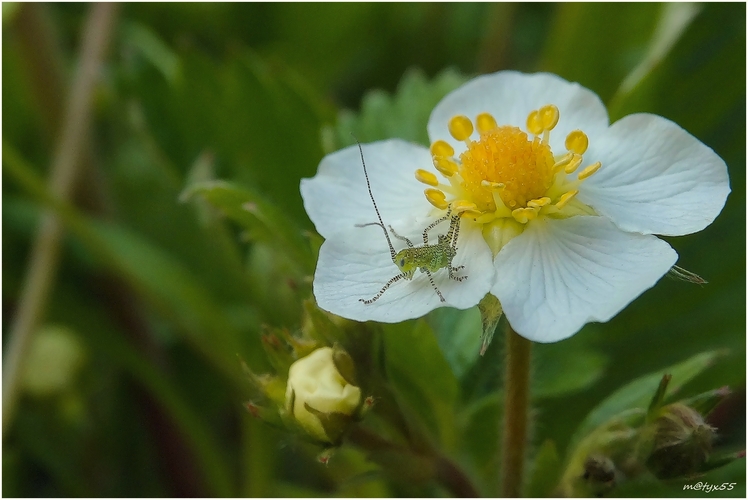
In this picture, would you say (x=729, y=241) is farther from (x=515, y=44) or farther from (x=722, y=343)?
(x=515, y=44)

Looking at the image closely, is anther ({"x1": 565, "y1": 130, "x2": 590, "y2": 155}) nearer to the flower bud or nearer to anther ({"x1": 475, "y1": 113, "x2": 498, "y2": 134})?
anther ({"x1": 475, "y1": 113, "x2": 498, "y2": 134})

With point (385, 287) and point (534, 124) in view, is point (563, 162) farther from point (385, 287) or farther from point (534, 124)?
point (385, 287)

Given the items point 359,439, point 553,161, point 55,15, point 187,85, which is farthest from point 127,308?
point 553,161

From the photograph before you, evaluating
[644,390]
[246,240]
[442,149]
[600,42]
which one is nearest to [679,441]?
[644,390]

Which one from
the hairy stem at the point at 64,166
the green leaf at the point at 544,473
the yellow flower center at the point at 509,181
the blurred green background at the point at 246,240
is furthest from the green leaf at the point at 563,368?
the hairy stem at the point at 64,166

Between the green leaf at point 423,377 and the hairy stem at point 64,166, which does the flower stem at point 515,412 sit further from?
the hairy stem at point 64,166

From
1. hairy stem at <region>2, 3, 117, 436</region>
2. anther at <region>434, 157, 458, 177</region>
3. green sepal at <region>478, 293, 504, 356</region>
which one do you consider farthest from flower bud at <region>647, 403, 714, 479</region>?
hairy stem at <region>2, 3, 117, 436</region>

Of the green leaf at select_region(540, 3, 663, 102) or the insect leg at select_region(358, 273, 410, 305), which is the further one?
the green leaf at select_region(540, 3, 663, 102)
